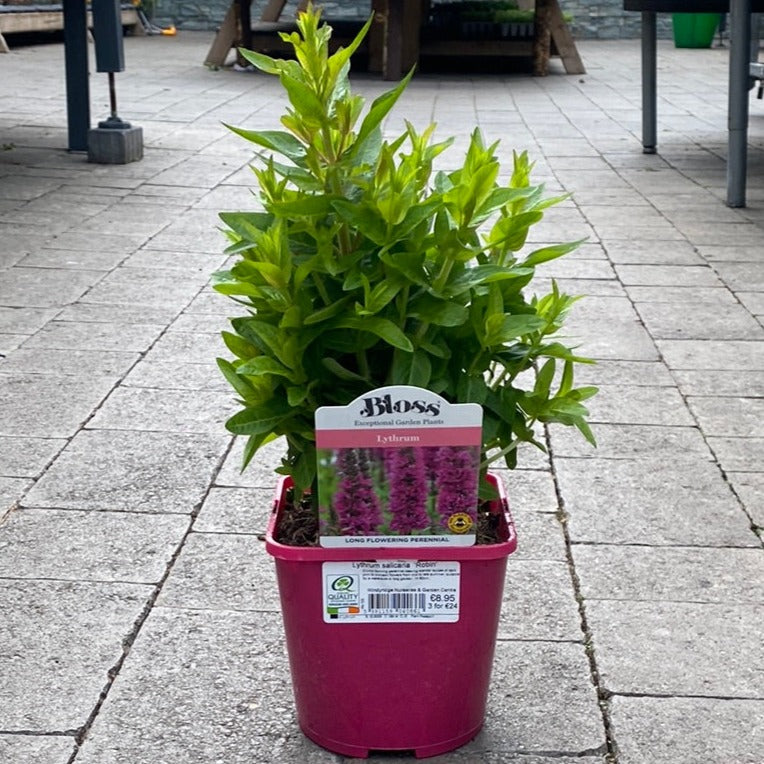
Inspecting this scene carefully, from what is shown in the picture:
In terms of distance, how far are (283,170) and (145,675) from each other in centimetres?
92

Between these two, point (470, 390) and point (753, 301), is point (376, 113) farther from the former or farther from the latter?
point (753, 301)

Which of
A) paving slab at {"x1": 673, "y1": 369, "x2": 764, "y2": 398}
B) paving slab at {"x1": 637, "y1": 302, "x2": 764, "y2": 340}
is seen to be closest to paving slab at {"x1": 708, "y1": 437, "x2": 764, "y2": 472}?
paving slab at {"x1": 673, "y1": 369, "x2": 764, "y2": 398}

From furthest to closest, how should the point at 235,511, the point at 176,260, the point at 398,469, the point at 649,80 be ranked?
the point at 649,80, the point at 176,260, the point at 235,511, the point at 398,469

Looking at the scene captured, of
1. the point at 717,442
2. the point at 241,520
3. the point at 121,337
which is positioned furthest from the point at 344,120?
the point at 121,337

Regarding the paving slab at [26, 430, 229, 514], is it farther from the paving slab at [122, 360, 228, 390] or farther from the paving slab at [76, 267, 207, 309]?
the paving slab at [76, 267, 207, 309]

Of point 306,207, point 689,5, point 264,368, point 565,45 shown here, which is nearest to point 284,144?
point 306,207

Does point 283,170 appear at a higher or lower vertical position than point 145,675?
higher

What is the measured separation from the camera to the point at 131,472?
10.6 ft

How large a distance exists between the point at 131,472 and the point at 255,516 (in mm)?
411

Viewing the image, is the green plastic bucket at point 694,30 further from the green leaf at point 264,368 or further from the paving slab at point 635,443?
the green leaf at point 264,368

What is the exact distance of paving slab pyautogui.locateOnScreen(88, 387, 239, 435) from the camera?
3.55 m

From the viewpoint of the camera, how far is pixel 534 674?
7.60 feet

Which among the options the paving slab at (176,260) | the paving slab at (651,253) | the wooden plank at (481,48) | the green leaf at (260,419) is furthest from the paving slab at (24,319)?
the wooden plank at (481,48)

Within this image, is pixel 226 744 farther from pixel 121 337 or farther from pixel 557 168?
pixel 557 168
